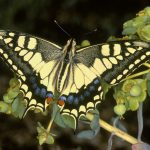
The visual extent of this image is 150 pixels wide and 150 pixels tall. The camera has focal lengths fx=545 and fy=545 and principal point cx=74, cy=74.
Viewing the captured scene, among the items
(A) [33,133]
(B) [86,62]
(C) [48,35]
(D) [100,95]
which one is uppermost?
(C) [48,35]

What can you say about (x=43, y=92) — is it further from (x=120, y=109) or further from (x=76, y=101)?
(x=120, y=109)

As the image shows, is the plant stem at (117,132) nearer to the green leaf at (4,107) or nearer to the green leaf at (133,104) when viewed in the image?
the green leaf at (133,104)

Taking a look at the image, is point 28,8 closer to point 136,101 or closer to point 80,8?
point 80,8

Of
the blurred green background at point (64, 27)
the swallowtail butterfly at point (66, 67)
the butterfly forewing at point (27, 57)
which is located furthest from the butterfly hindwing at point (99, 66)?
the blurred green background at point (64, 27)

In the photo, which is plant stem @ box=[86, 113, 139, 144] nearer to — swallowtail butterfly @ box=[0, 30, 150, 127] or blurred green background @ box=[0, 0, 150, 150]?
swallowtail butterfly @ box=[0, 30, 150, 127]

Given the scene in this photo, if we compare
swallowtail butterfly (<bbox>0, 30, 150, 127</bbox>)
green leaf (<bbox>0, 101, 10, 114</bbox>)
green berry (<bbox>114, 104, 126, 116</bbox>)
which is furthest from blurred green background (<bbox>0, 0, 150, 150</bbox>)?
green berry (<bbox>114, 104, 126, 116</bbox>)

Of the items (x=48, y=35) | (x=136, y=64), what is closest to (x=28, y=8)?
(x=48, y=35)

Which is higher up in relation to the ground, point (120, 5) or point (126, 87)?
point (120, 5)
